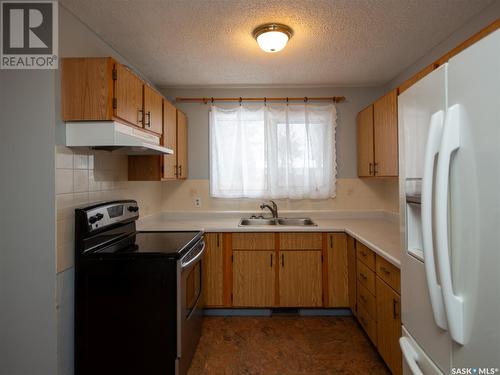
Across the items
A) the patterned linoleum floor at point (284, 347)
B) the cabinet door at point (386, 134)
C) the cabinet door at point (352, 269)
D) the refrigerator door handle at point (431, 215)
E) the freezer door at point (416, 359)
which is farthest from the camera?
the cabinet door at point (352, 269)

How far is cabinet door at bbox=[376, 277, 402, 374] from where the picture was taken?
162cm

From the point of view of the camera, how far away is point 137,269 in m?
1.64

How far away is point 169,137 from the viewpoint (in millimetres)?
2557

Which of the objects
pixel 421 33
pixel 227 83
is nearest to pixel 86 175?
pixel 227 83

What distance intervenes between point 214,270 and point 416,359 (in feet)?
6.14

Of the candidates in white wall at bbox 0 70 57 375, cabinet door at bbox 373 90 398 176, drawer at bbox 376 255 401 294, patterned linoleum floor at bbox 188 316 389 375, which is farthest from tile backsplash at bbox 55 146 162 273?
cabinet door at bbox 373 90 398 176

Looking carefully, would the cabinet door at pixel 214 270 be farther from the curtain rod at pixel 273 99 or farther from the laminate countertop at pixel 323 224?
the curtain rod at pixel 273 99

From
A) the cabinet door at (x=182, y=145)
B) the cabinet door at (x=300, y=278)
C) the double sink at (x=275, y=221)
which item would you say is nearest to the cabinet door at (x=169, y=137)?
the cabinet door at (x=182, y=145)

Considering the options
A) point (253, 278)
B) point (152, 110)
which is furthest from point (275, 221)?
point (152, 110)

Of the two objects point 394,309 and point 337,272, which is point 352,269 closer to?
point 337,272

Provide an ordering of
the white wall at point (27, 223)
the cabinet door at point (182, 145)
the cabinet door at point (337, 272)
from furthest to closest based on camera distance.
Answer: the cabinet door at point (182, 145) → the cabinet door at point (337, 272) → the white wall at point (27, 223)

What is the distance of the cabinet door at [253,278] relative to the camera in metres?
2.59

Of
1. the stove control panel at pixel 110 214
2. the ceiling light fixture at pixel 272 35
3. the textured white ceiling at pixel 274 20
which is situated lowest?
the stove control panel at pixel 110 214

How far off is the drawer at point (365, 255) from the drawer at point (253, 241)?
2.55 feet
